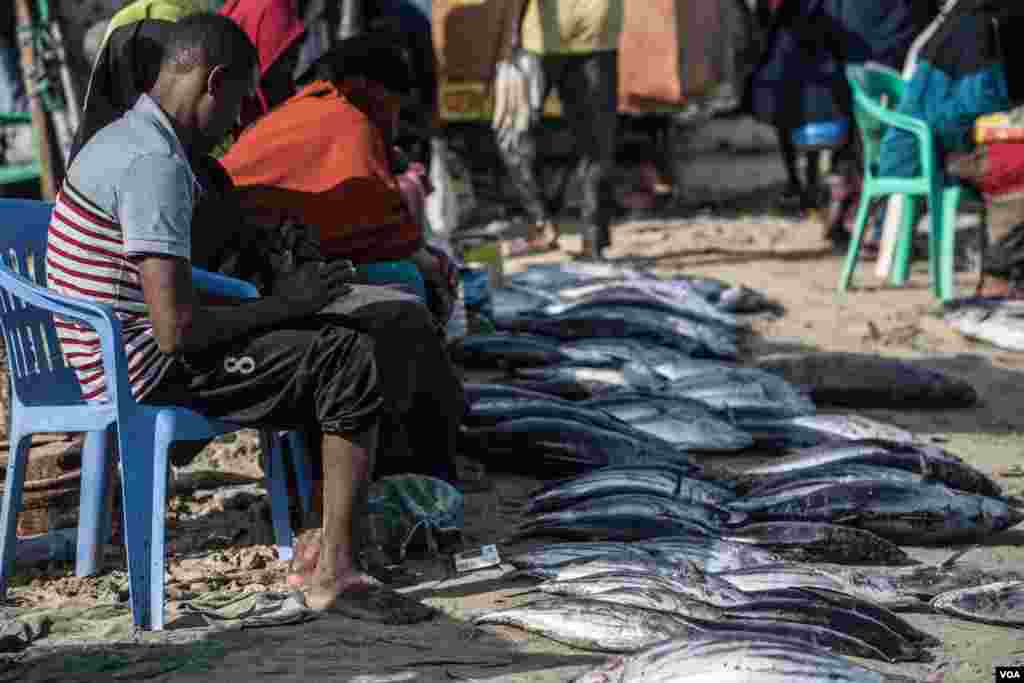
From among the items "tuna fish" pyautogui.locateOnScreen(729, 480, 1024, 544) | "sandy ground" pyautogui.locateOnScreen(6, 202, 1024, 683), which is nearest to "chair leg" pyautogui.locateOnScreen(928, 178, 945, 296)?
"sandy ground" pyautogui.locateOnScreen(6, 202, 1024, 683)

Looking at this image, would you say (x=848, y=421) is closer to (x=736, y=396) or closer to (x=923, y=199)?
(x=736, y=396)

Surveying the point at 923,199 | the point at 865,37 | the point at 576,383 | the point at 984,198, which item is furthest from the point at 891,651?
the point at 865,37

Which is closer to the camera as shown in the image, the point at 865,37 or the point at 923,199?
the point at 923,199

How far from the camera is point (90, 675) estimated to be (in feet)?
11.4

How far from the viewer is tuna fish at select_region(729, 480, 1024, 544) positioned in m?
4.59

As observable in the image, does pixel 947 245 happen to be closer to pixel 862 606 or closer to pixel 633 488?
pixel 633 488

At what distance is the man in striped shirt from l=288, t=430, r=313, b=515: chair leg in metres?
0.52

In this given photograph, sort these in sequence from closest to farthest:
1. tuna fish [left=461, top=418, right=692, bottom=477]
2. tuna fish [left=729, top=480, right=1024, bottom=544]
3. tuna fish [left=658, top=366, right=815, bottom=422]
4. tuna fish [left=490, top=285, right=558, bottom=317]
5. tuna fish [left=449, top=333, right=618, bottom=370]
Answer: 1. tuna fish [left=729, top=480, right=1024, bottom=544]
2. tuna fish [left=461, top=418, right=692, bottom=477]
3. tuna fish [left=658, top=366, right=815, bottom=422]
4. tuna fish [left=449, top=333, right=618, bottom=370]
5. tuna fish [left=490, top=285, right=558, bottom=317]

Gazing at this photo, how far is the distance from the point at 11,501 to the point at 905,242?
7023 millimetres

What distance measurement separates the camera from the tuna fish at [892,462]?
4.91 metres

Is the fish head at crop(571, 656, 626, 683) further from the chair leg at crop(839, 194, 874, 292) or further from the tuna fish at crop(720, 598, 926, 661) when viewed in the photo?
the chair leg at crop(839, 194, 874, 292)

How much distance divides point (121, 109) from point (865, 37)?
26.5 ft

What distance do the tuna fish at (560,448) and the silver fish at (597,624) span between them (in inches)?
58.7

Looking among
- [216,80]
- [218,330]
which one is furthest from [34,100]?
[218,330]
